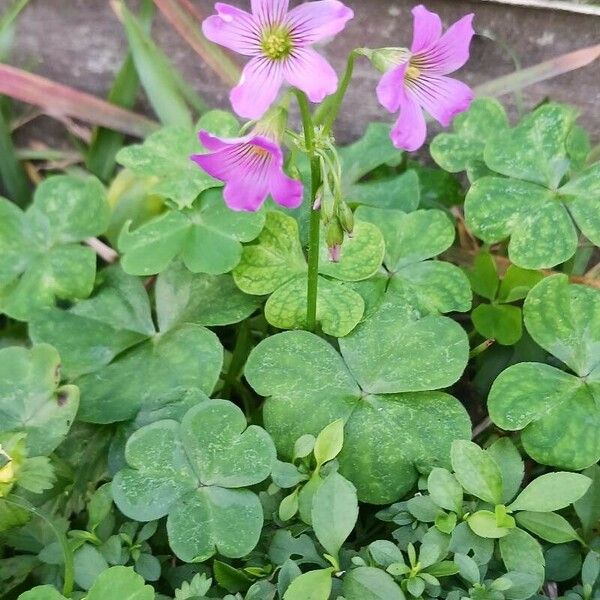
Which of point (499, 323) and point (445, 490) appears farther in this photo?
point (499, 323)

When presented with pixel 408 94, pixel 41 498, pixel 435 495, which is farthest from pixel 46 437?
pixel 408 94

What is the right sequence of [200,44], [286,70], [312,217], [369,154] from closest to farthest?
[286,70] → [312,217] → [369,154] → [200,44]

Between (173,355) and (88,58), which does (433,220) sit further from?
(88,58)

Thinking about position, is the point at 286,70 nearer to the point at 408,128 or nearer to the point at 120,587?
the point at 408,128

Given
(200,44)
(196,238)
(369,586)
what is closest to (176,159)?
(196,238)

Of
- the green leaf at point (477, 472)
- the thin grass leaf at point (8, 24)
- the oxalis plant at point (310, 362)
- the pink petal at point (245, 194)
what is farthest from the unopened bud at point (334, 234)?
the thin grass leaf at point (8, 24)

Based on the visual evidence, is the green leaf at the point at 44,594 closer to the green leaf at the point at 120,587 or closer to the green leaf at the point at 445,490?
the green leaf at the point at 120,587
